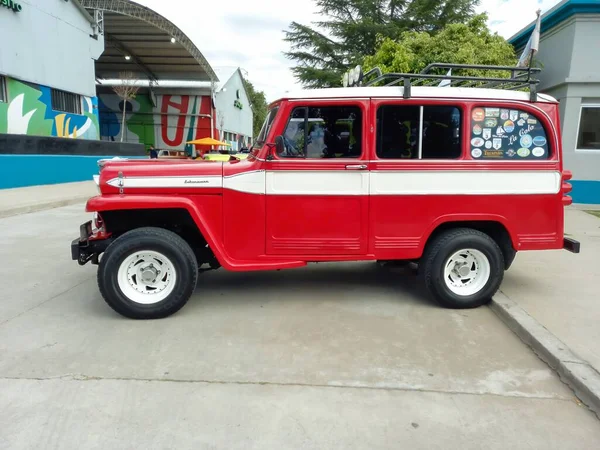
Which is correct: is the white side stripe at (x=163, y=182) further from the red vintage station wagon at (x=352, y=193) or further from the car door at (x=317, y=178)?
the car door at (x=317, y=178)

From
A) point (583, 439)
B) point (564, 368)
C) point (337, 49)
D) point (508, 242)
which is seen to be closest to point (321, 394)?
point (583, 439)

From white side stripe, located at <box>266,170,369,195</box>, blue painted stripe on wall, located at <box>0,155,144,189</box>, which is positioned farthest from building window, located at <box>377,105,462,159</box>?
blue painted stripe on wall, located at <box>0,155,144,189</box>

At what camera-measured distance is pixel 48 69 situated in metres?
17.8

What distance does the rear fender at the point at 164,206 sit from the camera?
421 centimetres

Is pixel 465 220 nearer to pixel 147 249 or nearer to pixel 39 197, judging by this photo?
pixel 147 249

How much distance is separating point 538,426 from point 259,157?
319 centimetres

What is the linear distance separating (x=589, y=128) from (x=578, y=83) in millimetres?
1245

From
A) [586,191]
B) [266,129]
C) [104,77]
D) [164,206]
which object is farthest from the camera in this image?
[104,77]

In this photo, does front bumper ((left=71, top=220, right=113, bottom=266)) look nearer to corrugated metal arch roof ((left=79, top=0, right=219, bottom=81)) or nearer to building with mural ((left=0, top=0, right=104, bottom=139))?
building with mural ((left=0, top=0, right=104, bottom=139))

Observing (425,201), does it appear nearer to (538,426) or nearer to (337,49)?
(538,426)

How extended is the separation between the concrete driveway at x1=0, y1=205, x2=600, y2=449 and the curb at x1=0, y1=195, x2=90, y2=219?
632 cm

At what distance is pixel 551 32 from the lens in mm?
12766

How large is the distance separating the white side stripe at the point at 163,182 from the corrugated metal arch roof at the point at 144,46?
2106cm

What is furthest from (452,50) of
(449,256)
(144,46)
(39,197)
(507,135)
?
(144,46)
